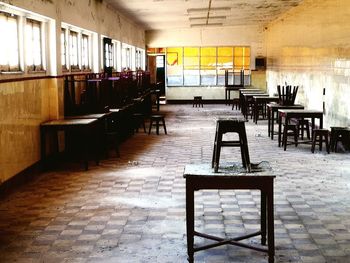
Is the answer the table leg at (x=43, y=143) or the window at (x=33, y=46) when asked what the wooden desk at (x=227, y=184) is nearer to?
the table leg at (x=43, y=143)

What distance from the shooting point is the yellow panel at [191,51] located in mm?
22172

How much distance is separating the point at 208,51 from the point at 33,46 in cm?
1460

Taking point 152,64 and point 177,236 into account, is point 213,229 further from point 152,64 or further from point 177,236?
point 152,64

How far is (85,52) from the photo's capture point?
11.7 m

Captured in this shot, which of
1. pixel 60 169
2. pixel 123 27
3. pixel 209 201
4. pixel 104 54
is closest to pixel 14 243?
pixel 209 201

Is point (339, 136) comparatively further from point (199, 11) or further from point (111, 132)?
point (199, 11)

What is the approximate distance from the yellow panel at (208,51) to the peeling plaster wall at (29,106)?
1180 centimetres

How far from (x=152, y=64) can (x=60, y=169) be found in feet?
54.5

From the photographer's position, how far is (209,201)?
6090 millimetres

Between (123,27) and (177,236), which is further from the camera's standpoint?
(123,27)

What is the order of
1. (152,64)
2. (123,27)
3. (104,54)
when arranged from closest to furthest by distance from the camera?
(104,54), (123,27), (152,64)

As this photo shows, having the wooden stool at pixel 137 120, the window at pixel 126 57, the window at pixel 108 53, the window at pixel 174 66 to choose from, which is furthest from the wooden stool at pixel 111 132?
the window at pixel 174 66

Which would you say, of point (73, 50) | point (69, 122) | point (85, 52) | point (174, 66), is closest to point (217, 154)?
point (69, 122)

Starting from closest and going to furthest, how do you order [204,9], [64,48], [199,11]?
[64,48] < [204,9] < [199,11]
